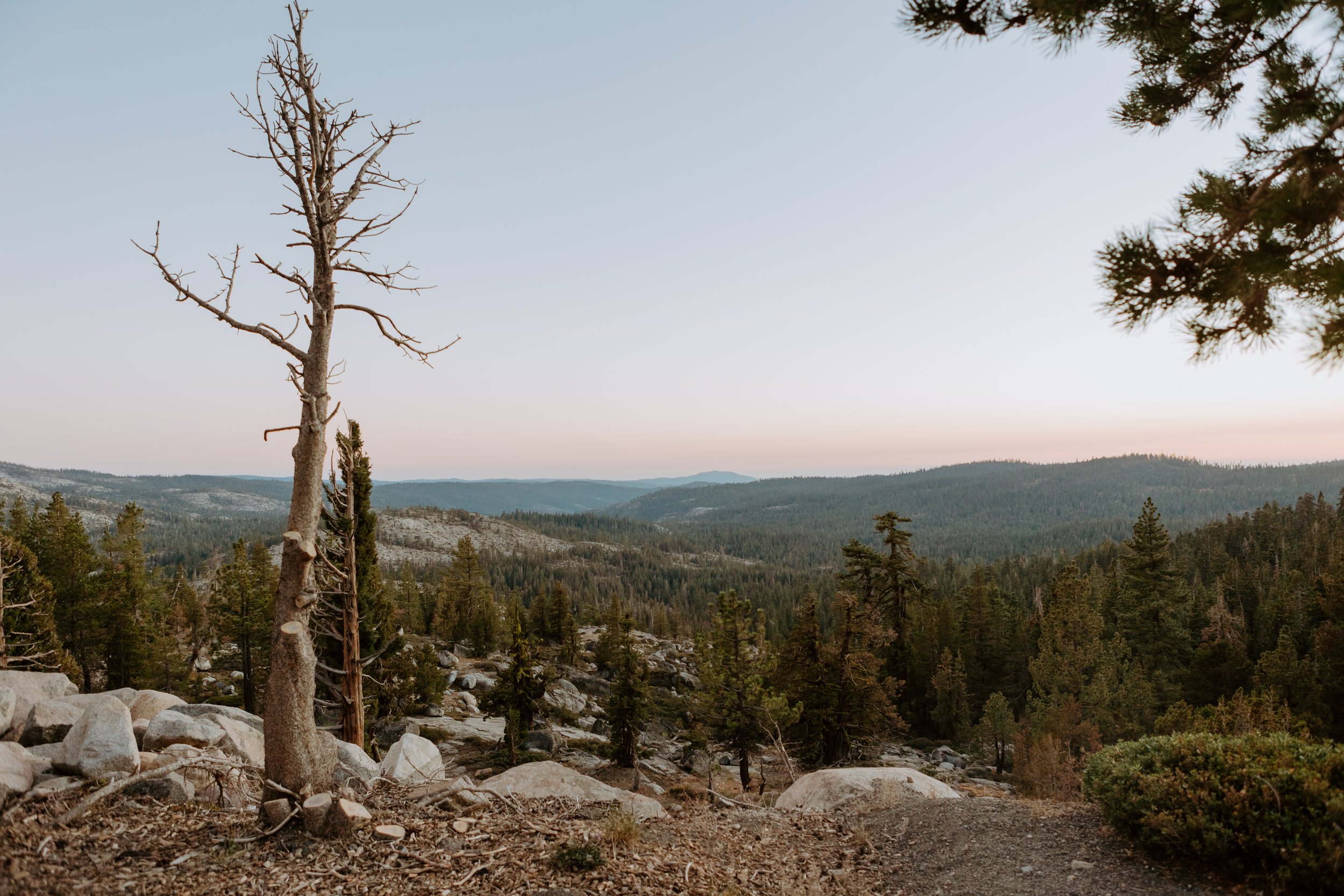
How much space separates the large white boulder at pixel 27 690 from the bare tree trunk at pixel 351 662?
4.99 metres

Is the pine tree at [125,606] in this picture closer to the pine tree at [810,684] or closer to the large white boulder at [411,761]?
the large white boulder at [411,761]

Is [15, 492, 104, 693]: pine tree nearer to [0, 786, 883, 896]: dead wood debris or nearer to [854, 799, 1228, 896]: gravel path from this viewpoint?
[0, 786, 883, 896]: dead wood debris

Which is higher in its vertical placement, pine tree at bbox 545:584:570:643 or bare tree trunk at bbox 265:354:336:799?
bare tree trunk at bbox 265:354:336:799

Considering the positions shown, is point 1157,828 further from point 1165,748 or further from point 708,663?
point 708,663

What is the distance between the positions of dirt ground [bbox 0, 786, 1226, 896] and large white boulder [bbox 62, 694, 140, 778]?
2.91 feet

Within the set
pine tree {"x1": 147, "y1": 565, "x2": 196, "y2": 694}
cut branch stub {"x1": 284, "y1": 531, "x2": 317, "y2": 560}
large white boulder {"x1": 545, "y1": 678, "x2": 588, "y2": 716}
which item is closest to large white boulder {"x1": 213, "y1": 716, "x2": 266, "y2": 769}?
cut branch stub {"x1": 284, "y1": 531, "x2": 317, "y2": 560}

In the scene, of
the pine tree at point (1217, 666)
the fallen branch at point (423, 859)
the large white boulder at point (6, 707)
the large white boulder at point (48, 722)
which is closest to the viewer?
the fallen branch at point (423, 859)

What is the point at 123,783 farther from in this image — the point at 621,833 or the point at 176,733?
the point at 621,833

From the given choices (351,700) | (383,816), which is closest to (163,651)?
(351,700)

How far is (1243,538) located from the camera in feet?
241

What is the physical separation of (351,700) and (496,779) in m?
7.12

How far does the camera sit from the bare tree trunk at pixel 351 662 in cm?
1519

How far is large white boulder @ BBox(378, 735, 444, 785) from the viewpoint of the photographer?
10.7 metres

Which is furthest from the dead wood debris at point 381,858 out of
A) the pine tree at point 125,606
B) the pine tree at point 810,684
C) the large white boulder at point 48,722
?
the pine tree at point 125,606
